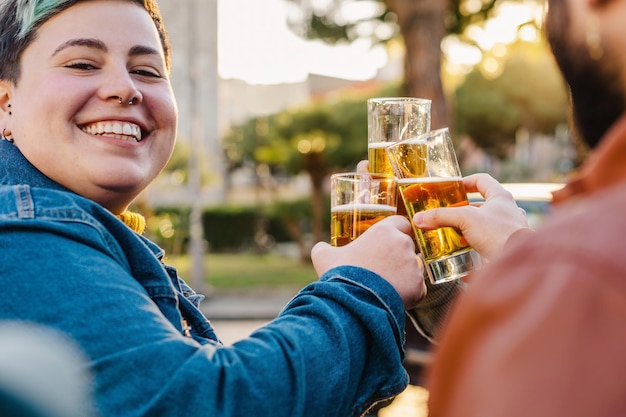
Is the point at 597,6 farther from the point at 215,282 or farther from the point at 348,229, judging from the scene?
the point at 215,282

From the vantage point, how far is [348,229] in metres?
1.75

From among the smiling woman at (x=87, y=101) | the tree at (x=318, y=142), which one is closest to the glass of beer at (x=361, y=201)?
the smiling woman at (x=87, y=101)

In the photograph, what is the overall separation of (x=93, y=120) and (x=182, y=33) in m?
12.4

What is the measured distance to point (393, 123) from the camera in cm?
190

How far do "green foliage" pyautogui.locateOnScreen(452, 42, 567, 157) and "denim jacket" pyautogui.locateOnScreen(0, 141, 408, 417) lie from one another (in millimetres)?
23486

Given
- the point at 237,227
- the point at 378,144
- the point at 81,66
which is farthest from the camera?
the point at 237,227

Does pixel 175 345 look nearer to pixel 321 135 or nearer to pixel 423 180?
pixel 423 180

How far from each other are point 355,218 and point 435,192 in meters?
0.19

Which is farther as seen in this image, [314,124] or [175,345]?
[314,124]

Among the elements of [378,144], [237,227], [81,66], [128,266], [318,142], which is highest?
[318,142]

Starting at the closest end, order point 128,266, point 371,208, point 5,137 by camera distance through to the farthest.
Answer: point 128,266
point 5,137
point 371,208

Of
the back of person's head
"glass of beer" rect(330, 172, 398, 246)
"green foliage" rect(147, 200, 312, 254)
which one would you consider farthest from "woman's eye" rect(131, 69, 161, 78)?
"green foliage" rect(147, 200, 312, 254)

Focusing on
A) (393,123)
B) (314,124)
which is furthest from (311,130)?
(393,123)

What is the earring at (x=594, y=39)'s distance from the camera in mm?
820
